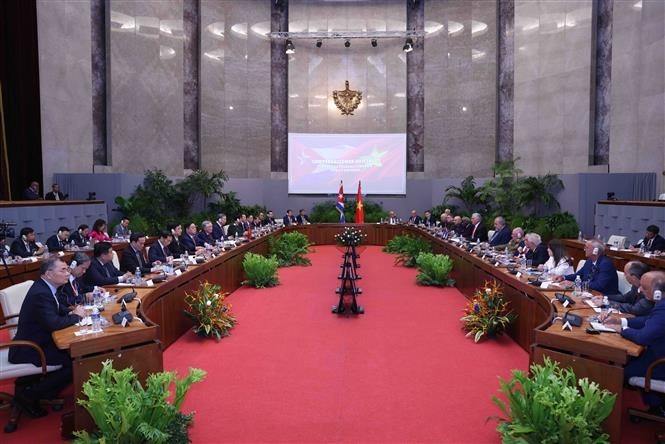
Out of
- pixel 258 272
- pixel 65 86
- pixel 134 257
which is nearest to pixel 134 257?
pixel 134 257

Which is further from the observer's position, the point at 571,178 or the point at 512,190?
the point at 512,190

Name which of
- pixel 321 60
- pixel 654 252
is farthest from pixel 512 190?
pixel 321 60

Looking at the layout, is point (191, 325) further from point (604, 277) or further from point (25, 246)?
point (604, 277)

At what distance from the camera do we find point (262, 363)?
5344mm

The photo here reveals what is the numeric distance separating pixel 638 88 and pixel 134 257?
13123 mm

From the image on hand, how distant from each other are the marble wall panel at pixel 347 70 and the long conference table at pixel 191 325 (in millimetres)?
13299

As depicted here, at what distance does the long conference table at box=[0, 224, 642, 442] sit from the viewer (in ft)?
11.3

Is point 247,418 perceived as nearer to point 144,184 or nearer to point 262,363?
point 262,363

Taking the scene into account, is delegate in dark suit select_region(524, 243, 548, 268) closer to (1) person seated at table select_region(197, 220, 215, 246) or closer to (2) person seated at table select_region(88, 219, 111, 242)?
(1) person seated at table select_region(197, 220, 215, 246)

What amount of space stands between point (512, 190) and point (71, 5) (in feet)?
45.3

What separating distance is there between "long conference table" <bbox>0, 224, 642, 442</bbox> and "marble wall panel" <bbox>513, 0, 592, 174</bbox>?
29.8ft

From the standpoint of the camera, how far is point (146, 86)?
53.2ft

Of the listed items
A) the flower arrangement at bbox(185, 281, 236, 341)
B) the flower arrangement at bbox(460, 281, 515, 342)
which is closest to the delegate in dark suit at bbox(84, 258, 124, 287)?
the flower arrangement at bbox(185, 281, 236, 341)

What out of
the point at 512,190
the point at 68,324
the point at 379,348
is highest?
the point at 512,190
